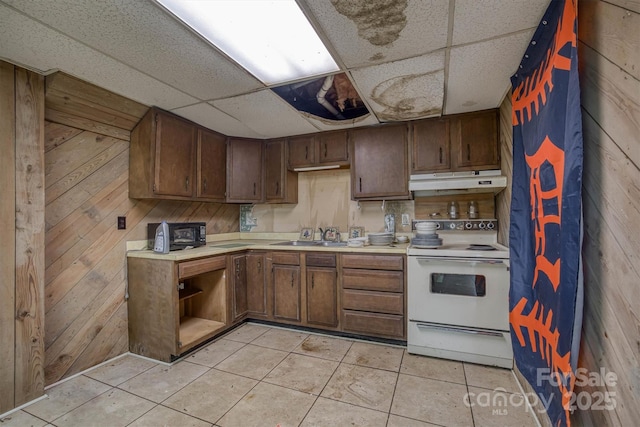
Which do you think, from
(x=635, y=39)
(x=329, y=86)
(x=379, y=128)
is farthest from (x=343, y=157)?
(x=635, y=39)

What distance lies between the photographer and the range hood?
2.36m

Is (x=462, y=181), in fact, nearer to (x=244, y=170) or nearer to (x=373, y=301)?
(x=373, y=301)

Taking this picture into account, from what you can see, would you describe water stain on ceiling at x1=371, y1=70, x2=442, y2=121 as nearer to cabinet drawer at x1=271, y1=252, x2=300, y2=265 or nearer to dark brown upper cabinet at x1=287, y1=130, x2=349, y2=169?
dark brown upper cabinet at x1=287, y1=130, x2=349, y2=169

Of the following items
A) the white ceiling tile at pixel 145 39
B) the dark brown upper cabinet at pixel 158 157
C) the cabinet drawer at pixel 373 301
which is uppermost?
the white ceiling tile at pixel 145 39

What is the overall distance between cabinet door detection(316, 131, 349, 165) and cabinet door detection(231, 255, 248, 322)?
1451 mm

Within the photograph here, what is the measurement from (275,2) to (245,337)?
9.09ft

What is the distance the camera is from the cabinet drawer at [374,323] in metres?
2.55

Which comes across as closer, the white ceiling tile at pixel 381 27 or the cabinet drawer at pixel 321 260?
the white ceiling tile at pixel 381 27

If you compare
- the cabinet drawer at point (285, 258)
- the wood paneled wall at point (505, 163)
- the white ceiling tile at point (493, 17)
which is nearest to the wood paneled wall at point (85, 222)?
the cabinet drawer at point (285, 258)

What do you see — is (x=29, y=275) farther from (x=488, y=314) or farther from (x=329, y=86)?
(x=488, y=314)

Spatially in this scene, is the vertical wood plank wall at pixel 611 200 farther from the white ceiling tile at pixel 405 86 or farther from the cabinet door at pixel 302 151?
the cabinet door at pixel 302 151

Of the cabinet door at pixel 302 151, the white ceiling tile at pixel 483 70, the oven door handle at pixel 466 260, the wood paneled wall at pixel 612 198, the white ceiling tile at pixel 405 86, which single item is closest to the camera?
the wood paneled wall at pixel 612 198

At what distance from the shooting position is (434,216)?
300 cm

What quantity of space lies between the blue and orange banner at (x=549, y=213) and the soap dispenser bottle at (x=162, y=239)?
2.68 m
